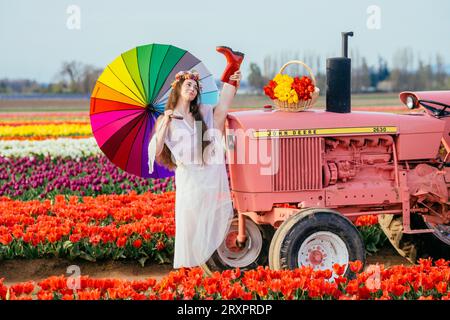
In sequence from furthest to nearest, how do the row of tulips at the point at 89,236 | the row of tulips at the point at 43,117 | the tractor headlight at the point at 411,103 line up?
the row of tulips at the point at 43,117 < the row of tulips at the point at 89,236 < the tractor headlight at the point at 411,103

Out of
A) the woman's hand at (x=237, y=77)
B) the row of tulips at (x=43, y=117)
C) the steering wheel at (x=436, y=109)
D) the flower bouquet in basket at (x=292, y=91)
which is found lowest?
the row of tulips at (x=43, y=117)

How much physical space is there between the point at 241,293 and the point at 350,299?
2.23 feet

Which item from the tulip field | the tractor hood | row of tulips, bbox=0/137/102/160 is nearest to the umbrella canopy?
the tractor hood

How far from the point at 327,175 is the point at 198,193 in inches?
42.2

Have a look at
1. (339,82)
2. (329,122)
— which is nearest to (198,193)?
(329,122)

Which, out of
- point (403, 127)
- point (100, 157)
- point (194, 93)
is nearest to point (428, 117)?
point (403, 127)

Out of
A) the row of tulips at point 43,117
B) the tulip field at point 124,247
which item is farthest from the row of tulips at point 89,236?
the row of tulips at point 43,117

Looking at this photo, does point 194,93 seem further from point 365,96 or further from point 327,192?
point 365,96

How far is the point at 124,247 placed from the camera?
24.8 ft

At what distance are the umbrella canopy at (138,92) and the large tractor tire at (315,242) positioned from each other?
1.41 metres

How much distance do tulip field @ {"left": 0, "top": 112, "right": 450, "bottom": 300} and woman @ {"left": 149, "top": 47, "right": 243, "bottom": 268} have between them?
0.50 meters

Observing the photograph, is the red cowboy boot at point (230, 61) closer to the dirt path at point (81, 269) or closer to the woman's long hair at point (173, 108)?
the woman's long hair at point (173, 108)

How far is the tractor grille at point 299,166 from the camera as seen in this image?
6312mm

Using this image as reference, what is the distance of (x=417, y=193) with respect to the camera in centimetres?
671
